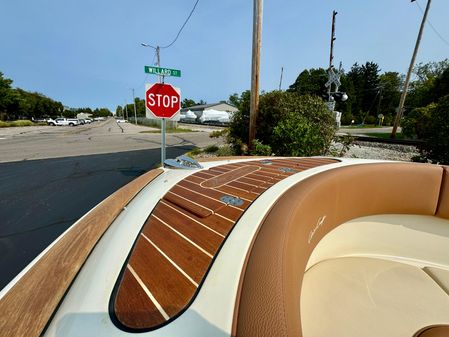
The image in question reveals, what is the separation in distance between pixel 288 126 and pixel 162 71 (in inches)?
132

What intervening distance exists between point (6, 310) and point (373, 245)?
2.97 metres

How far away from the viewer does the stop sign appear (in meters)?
4.11

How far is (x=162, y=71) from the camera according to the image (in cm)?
469

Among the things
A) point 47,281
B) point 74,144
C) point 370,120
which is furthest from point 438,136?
point 370,120

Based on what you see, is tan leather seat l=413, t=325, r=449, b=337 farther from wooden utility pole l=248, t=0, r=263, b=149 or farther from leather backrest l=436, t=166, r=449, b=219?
wooden utility pole l=248, t=0, r=263, b=149

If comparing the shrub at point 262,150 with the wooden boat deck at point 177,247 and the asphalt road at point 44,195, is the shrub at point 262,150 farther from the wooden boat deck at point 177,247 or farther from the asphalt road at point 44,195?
the wooden boat deck at point 177,247

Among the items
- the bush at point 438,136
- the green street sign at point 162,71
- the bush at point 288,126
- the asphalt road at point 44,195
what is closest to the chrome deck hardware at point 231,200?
the asphalt road at point 44,195

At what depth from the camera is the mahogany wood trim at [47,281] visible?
2.43 ft

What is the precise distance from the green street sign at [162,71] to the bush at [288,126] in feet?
9.58

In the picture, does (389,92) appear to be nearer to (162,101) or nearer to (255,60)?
(255,60)

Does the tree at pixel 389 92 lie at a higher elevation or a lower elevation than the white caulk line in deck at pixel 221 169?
higher

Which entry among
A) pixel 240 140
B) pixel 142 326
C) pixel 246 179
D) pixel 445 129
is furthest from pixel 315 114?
pixel 142 326

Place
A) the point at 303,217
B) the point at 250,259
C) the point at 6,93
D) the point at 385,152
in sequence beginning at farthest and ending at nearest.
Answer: the point at 6,93, the point at 385,152, the point at 303,217, the point at 250,259

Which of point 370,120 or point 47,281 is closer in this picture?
point 47,281
